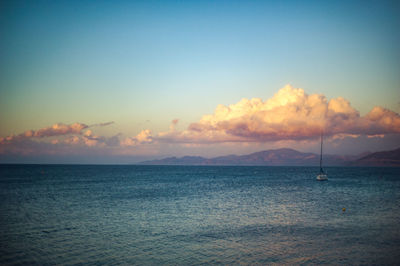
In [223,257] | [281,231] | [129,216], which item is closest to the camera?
[223,257]

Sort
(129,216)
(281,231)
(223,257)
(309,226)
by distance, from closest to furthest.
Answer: (223,257) → (281,231) → (309,226) → (129,216)

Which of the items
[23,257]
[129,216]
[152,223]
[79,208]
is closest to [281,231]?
[152,223]

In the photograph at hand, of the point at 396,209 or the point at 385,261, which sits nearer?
the point at 385,261

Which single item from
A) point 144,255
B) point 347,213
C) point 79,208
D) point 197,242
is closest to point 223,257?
point 197,242

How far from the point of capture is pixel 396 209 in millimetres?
40312

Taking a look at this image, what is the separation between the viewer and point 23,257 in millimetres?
20719

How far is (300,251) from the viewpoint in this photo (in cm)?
2192

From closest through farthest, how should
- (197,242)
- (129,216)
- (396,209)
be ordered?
(197,242), (129,216), (396,209)

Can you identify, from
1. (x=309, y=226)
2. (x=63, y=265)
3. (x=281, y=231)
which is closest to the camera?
(x=63, y=265)

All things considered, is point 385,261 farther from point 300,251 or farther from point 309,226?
point 309,226

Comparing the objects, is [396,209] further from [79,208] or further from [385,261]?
[79,208]

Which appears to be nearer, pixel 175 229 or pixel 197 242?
pixel 197 242

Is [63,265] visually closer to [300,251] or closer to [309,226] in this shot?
[300,251]

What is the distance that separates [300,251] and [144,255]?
38.2 ft
